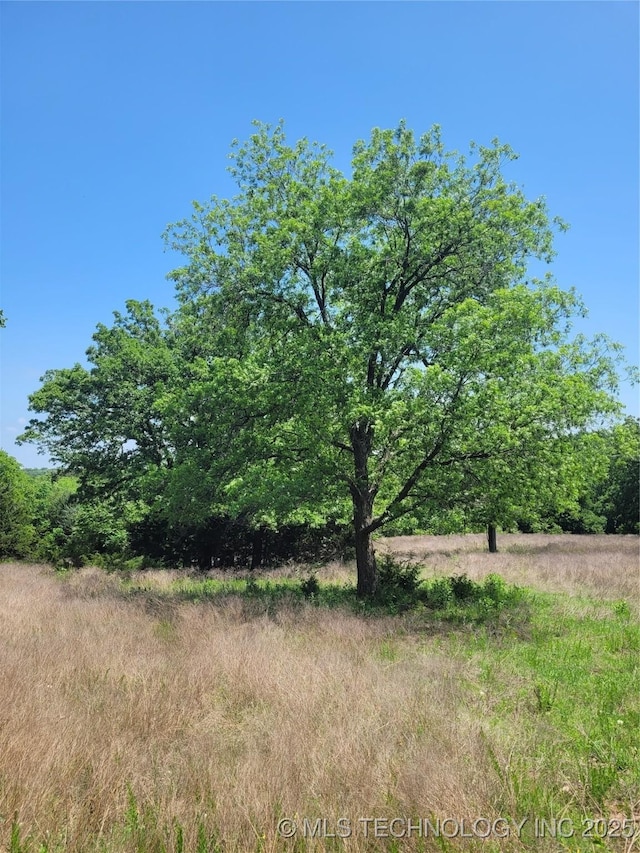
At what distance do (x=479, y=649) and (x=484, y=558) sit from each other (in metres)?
14.8

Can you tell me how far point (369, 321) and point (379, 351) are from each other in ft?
2.64

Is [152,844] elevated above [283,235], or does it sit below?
below

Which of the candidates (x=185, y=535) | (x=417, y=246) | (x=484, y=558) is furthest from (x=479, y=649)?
(x=185, y=535)

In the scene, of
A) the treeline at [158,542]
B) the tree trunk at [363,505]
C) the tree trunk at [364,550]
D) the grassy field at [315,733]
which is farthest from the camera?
the treeline at [158,542]

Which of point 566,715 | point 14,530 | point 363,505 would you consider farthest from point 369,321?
point 14,530

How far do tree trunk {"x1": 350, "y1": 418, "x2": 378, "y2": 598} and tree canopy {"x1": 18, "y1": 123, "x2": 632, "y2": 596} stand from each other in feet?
0.18

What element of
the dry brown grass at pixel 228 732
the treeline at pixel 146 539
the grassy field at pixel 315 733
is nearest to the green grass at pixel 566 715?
the grassy field at pixel 315 733

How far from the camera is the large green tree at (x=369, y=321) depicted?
11609 millimetres

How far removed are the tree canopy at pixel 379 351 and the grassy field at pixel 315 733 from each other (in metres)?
3.68

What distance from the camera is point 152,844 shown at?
351cm

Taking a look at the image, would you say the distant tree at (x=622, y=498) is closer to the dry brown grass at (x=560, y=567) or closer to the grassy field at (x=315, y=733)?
the dry brown grass at (x=560, y=567)

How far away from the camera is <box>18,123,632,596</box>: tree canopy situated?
36.6 feet

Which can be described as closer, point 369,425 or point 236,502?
point 369,425

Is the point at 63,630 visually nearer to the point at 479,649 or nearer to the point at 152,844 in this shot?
the point at 152,844
